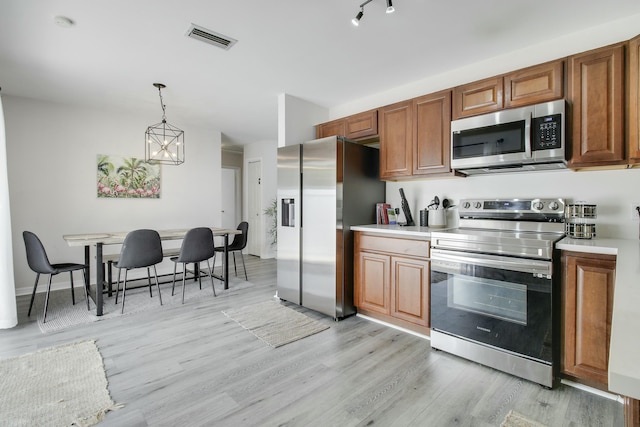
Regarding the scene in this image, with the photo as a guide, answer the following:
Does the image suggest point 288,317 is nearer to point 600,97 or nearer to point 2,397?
point 2,397

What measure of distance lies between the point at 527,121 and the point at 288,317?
2.70 meters

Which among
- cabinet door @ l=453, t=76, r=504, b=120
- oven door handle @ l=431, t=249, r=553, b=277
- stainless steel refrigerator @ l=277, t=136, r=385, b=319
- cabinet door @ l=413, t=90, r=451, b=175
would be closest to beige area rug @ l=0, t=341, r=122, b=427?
stainless steel refrigerator @ l=277, t=136, r=385, b=319

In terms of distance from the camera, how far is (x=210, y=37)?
252cm

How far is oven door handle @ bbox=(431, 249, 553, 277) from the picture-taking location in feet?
6.66

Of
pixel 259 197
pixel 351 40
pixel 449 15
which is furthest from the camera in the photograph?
pixel 259 197

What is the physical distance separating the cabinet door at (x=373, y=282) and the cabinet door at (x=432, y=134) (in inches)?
36.8

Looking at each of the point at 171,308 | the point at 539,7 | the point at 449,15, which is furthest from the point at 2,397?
the point at 539,7

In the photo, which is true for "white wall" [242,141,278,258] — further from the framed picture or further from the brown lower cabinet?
the brown lower cabinet

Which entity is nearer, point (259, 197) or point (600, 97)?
point (600, 97)

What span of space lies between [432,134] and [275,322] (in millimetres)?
2332

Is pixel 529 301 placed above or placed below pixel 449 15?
below

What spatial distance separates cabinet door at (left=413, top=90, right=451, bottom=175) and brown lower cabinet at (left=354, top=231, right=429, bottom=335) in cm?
74

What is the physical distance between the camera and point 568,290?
6.55 feet

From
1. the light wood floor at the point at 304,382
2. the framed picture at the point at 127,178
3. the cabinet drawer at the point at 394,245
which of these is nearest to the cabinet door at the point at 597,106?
the cabinet drawer at the point at 394,245
